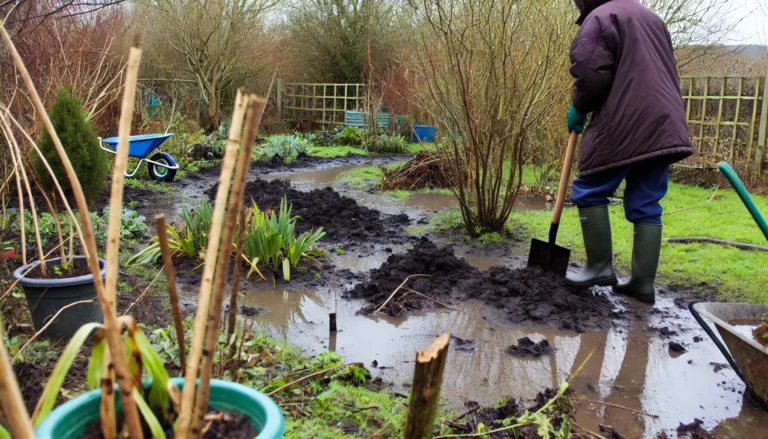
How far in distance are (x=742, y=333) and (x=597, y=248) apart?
63.7 inches

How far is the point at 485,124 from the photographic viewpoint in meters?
5.69

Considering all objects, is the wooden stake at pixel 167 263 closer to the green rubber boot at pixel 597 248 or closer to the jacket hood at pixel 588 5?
the green rubber boot at pixel 597 248

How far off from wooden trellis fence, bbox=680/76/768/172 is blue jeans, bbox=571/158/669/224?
20.3ft

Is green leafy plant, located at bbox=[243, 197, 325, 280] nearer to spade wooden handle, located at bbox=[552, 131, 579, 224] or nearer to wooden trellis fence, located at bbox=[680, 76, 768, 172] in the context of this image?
spade wooden handle, located at bbox=[552, 131, 579, 224]

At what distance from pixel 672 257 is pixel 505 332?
92.1 inches

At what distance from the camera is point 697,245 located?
5328 mm

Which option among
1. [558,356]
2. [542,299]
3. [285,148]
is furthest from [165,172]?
[558,356]

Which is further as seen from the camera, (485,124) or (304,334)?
(485,124)

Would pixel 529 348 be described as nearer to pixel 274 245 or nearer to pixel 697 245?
pixel 274 245

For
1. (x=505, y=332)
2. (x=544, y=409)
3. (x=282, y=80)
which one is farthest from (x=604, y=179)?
(x=282, y=80)

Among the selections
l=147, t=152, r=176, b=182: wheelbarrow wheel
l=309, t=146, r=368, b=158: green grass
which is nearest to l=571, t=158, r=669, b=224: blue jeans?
l=147, t=152, r=176, b=182: wheelbarrow wheel

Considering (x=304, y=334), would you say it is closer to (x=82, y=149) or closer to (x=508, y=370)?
(x=508, y=370)

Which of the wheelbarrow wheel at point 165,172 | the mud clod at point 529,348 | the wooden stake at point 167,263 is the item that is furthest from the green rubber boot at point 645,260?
the wheelbarrow wheel at point 165,172

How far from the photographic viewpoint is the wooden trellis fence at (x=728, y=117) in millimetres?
8883
